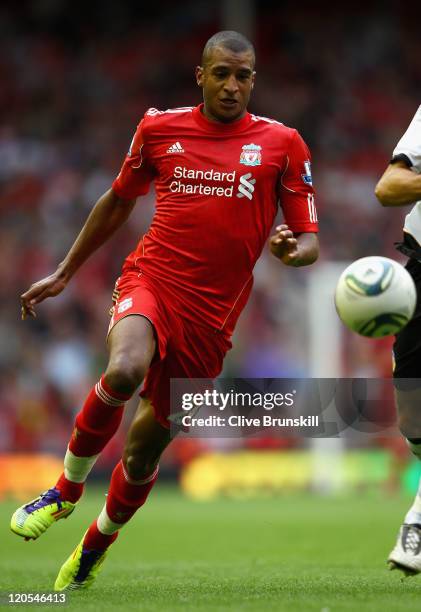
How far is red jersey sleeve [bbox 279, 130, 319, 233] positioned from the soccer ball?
83 centimetres

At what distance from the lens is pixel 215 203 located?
6070 mm

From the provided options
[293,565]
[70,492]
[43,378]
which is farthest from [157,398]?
[43,378]

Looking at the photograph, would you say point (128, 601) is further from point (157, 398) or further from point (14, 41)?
point (14, 41)

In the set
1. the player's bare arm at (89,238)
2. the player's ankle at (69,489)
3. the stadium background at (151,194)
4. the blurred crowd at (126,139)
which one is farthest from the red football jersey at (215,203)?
the blurred crowd at (126,139)

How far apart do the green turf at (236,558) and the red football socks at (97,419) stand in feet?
2.41

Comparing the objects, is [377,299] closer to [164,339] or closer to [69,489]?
[164,339]

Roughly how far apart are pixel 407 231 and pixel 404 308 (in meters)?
0.73

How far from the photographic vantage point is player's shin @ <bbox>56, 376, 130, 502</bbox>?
5828 millimetres

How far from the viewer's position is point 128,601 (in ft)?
18.0

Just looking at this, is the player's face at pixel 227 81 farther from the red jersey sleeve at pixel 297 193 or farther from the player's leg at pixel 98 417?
the player's leg at pixel 98 417

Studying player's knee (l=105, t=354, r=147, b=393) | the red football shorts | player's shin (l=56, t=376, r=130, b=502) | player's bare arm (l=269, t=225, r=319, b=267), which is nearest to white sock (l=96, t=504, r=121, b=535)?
player's shin (l=56, t=376, r=130, b=502)

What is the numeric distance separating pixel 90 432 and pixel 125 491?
0.43 meters

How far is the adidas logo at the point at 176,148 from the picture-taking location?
6.18 m

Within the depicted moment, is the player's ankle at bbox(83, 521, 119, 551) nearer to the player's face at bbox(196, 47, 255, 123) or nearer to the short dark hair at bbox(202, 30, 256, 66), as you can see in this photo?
the player's face at bbox(196, 47, 255, 123)
